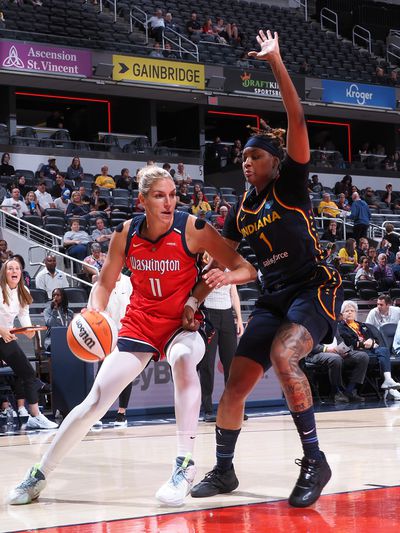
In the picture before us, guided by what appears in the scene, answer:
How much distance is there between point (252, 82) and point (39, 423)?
60.4 ft

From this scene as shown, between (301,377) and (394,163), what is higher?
(394,163)

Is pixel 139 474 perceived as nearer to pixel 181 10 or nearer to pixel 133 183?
pixel 133 183

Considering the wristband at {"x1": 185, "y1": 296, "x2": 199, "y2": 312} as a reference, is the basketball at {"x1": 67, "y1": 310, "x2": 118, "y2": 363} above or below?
below

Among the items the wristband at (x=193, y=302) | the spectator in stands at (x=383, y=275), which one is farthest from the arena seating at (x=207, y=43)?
the wristband at (x=193, y=302)

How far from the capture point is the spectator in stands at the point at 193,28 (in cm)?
2627

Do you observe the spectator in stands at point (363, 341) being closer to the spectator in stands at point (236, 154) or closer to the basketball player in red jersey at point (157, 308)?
the basketball player in red jersey at point (157, 308)

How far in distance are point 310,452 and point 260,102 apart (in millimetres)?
23650

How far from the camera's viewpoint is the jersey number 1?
4758 mm

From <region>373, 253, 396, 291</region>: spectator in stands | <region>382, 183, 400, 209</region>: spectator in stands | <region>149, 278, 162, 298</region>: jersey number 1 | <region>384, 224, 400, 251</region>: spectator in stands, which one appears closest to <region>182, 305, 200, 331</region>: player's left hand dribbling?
<region>149, 278, 162, 298</region>: jersey number 1

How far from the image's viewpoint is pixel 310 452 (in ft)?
14.7

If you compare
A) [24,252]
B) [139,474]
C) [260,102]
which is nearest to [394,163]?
[260,102]

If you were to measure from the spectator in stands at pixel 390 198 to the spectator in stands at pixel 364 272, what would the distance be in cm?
864

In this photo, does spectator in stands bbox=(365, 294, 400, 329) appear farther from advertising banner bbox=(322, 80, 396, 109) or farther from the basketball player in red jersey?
advertising banner bbox=(322, 80, 396, 109)

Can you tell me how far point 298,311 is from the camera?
4.51m
